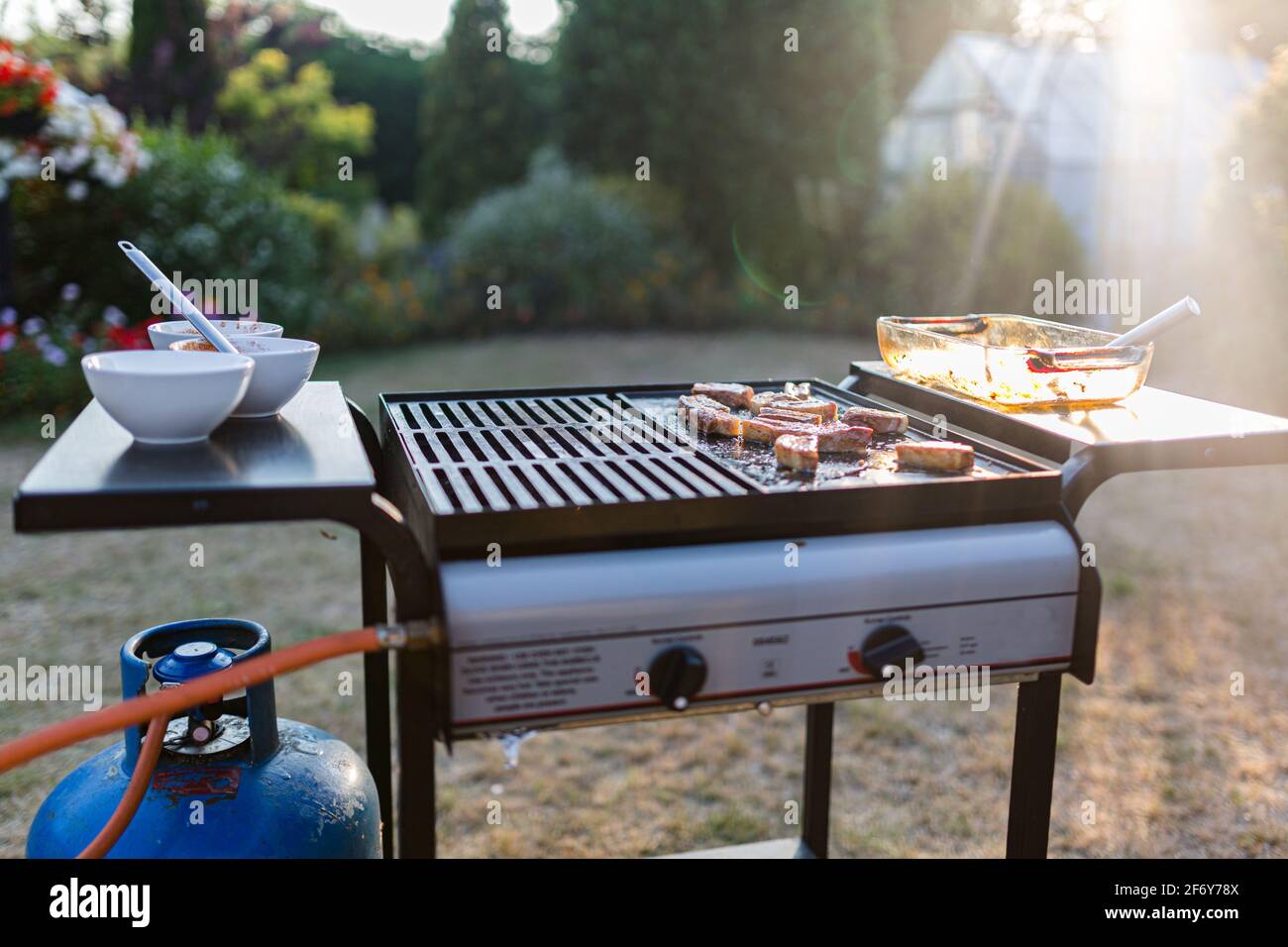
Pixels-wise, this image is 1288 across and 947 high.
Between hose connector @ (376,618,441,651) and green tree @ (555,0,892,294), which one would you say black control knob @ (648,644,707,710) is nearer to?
hose connector @ (376,618,441,651)

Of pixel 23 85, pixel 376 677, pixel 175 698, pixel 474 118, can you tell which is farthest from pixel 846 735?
pixel 474 118

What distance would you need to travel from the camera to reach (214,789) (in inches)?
73.4

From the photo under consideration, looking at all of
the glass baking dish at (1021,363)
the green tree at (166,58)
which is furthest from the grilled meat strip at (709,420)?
the green tree at (166,58)

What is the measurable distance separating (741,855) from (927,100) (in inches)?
483

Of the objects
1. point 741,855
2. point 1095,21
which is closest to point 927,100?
point 1095,21

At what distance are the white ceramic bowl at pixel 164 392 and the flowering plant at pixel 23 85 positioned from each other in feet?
22.0

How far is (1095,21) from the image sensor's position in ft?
47.3

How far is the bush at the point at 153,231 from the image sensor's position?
8.45 m

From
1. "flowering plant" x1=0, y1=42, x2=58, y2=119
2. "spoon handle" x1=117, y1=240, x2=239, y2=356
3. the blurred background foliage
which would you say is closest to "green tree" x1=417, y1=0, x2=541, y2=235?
the blurred background foliage

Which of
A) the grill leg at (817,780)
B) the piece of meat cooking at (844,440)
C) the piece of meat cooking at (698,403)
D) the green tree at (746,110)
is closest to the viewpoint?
the piece of meat cooking at (844,440)

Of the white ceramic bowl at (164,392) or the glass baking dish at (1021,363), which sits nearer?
the white ceramic bowl at (164,392)

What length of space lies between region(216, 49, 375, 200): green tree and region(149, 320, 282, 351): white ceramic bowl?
10.7 m

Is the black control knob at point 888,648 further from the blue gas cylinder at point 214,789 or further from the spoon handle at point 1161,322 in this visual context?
the blue gas cylinder at point 214,789
